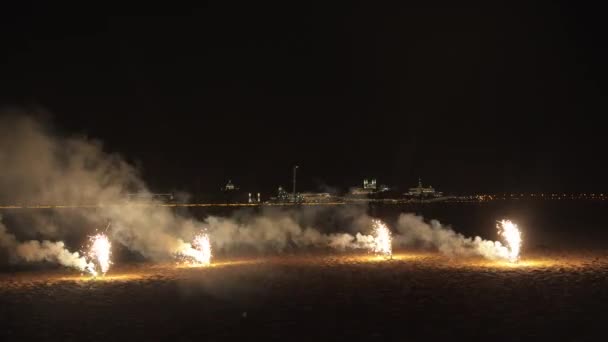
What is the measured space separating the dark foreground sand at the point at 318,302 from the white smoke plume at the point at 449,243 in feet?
5.21

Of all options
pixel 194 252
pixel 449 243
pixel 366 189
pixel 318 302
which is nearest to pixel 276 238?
pixel 194 252

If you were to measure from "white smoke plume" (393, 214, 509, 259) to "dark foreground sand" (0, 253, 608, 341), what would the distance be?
1589 millimetres

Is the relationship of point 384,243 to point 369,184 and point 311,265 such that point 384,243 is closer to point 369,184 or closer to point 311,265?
point 311,265

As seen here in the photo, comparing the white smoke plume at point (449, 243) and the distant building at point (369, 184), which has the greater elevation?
the distant building at point (369, 184)

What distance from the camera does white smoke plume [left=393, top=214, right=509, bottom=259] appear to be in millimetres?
22750

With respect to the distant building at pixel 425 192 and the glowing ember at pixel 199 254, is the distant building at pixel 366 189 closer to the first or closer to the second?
the distant building at pixel 425 192

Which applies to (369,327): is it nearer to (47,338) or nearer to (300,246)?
(47,338)

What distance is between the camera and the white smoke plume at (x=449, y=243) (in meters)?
22.8

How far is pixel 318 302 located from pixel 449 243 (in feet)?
39.9

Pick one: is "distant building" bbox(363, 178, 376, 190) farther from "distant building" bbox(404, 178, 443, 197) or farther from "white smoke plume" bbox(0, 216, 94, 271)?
"white smoke plume" bbox(0, 216, 94, 271)

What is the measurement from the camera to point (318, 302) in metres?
15.1

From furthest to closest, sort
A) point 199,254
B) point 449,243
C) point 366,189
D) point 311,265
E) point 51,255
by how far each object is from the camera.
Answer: point 366,189 < point 449,243 < point 51,255 < point 199,254 < point 311,265

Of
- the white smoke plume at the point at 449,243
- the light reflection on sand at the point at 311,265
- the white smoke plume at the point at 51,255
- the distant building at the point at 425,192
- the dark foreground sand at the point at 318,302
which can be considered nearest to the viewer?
the dark foreground sand at the point at 318,302

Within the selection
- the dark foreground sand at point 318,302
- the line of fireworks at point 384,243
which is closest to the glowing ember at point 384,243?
the line of fireworks at point 384,243
